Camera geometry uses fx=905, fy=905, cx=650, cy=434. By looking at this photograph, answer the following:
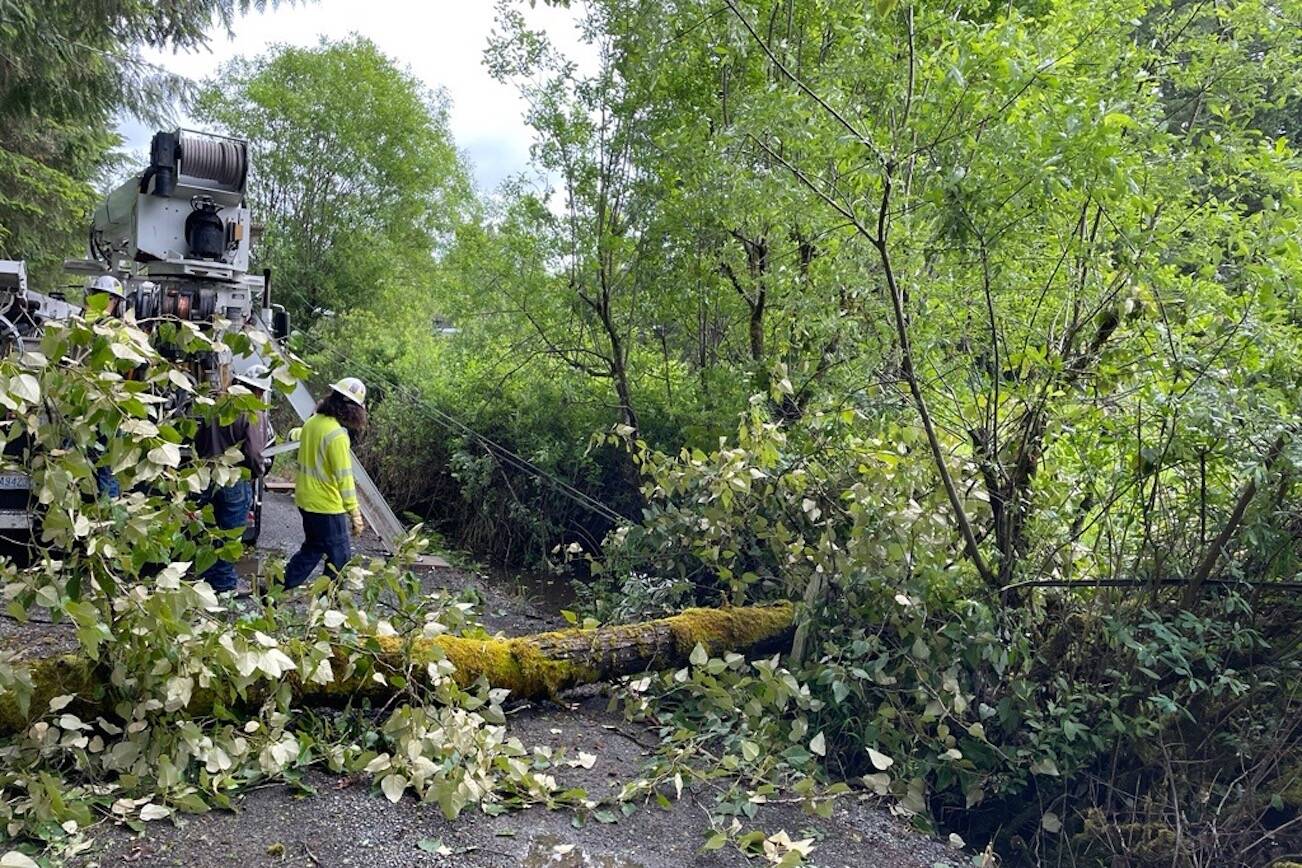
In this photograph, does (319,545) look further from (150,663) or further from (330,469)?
(150,663)

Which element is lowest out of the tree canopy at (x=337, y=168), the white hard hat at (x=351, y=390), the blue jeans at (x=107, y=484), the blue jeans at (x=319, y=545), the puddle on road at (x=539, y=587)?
the puddle on road at (x=539, y=587)

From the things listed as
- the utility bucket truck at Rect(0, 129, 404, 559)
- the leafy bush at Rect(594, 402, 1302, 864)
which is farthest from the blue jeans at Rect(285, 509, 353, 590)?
the leafy bush at Rect(594, 402, 1302, 864)

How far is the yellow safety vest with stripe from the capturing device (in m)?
5.72

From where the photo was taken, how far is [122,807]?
3166 mm

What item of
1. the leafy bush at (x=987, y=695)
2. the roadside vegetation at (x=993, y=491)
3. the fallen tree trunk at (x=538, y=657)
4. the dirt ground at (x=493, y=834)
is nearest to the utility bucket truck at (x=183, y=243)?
the fallen tree trunk at (x=538, y=657)

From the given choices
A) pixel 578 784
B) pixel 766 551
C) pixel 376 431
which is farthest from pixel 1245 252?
pixel 376 431

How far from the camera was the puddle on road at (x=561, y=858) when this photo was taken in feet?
10.7

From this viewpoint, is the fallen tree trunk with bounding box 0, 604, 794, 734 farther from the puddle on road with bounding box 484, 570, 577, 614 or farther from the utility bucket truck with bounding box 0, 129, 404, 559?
the puddle on road with bounding box 484, 570, 577, 614

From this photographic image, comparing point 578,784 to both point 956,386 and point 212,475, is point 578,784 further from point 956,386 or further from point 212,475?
point 956,386

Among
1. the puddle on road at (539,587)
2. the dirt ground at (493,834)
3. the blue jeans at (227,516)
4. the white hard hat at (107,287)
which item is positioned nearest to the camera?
the dirt ground at (493,834)

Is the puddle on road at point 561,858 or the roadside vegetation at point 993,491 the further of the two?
the roadside vegetation at point 993,491

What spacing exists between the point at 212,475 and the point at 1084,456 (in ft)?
13.0

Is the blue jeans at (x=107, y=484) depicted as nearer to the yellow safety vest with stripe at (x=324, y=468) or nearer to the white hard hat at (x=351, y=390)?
the yellow safety vest with stripe at (x=324, y=468)

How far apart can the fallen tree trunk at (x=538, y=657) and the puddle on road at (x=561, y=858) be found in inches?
34.4
